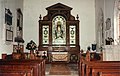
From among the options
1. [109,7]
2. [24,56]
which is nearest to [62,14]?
[109,7]

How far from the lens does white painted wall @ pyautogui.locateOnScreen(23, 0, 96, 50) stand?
1928 cm

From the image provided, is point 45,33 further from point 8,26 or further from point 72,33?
point 8,26

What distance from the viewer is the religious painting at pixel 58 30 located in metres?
19.1

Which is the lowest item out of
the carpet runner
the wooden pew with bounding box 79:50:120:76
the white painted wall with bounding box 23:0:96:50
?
the carpet runner

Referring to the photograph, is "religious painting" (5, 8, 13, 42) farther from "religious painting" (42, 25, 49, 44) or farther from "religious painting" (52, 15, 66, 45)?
"religious painting" (52, 15, 66, 45)

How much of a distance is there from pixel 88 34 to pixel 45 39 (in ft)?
10.9

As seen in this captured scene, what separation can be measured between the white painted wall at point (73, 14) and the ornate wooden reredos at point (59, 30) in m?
0.46

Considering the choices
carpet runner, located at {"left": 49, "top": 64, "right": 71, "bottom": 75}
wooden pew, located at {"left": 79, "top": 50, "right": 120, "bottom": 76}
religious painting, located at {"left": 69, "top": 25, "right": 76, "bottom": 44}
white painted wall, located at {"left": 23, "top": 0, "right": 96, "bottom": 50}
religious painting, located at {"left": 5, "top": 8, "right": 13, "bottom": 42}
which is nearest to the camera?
wooden pew, located at {"left": 79, "top": 50, "right": 120, "bottom": 76}

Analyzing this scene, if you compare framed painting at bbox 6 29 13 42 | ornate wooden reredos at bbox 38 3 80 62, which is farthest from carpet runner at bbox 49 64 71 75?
ornate wooden reredos at bbox 38 3 80 62

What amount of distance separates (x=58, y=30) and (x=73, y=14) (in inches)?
65.8

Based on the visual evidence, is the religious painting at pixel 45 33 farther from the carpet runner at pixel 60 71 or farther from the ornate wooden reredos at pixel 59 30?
the carpet runner at pixel 60 71

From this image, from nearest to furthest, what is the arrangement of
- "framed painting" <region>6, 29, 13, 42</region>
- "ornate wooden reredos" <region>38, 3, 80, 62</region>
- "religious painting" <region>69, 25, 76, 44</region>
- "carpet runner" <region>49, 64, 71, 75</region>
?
"carpet runner" <region>49, 64, 71, 75</region>, "framed painting" <region>6, 29, 13, 42</region>, "ornate wooden reredos" <region>38, 3, 80, 62</region>, "religious painting" <region>69, 25, 76, 44</region>

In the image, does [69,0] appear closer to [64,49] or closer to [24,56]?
[64,49]

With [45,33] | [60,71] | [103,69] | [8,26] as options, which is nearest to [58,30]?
[45,33]
